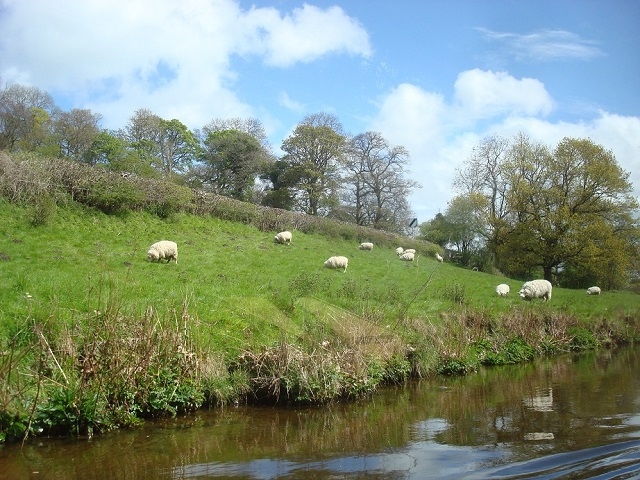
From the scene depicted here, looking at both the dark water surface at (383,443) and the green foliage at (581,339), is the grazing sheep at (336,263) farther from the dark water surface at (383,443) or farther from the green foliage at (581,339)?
the dark water surface at (383,443)

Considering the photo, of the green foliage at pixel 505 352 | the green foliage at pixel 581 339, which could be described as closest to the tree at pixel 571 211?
the green foliage at pixel 581 339

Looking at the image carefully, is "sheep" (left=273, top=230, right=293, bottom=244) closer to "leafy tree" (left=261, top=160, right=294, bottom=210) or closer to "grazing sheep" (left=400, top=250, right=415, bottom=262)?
"grazing sheep" (left=400, top=250, right=415, bottom=262)

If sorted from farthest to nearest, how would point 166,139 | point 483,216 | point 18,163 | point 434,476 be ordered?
point 166,139 → point 483,216 → point 18,163 → point 434,476

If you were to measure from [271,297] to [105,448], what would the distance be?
955cm

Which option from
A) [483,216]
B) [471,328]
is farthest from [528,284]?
[483,216]

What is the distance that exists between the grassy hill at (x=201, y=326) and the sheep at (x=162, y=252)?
0.74 meters

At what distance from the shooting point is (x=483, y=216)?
51.5m

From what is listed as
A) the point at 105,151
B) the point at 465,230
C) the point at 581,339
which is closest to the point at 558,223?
the point at 465,230

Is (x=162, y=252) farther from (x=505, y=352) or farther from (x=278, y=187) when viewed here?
(x=278, y=187)

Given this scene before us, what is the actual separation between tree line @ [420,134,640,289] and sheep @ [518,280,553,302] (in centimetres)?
1107

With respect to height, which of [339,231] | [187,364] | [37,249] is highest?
[339,231]

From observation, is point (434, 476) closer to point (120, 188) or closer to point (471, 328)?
point (471, 328)

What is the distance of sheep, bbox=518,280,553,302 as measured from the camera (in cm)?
2991

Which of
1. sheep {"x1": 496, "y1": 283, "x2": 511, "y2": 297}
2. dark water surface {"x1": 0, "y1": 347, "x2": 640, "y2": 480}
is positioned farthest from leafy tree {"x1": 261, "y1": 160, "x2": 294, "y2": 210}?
dark water surface {"x1": 0, "y1": 347, "x2": 640, "y2": 480}
